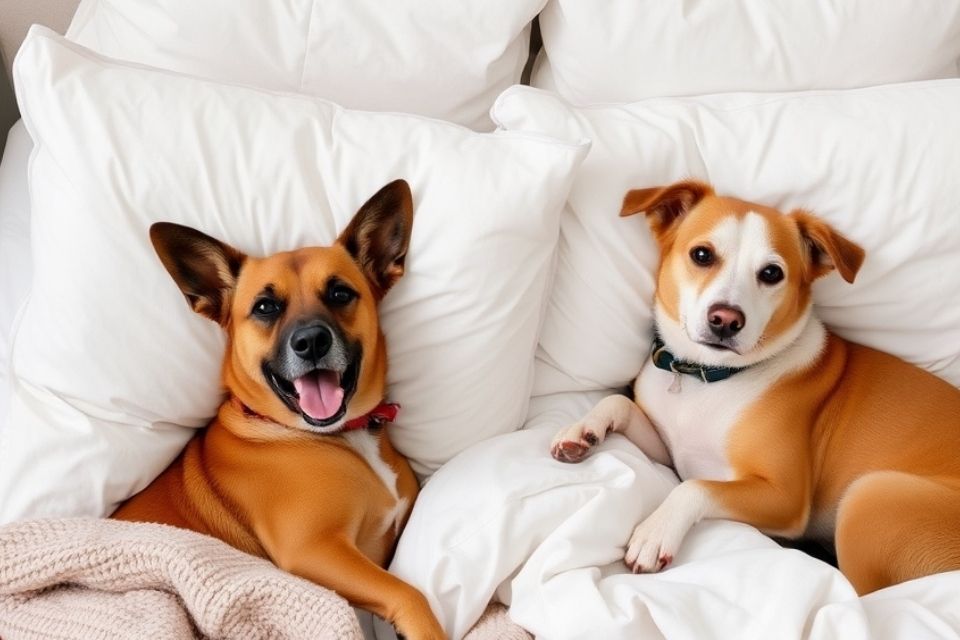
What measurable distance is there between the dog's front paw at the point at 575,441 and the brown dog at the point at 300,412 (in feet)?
1.15

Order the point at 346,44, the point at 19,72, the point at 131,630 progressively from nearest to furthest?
the point at 131,630 → the point at 19,72 → the point at 346,44

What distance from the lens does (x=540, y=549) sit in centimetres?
158

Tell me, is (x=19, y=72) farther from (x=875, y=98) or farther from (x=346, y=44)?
(x=875, y=98)

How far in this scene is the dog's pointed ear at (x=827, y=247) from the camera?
72.0 inches

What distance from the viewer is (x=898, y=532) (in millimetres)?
1705

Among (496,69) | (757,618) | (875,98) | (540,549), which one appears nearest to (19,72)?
(496,69)

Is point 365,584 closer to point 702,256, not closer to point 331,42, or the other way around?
point 702,256

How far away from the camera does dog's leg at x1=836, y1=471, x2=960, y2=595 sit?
Result: 5.49 feet

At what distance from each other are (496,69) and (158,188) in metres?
0.84

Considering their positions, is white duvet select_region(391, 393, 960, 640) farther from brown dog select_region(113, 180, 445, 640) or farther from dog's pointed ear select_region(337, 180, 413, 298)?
dog's pointed ear select_region(337, 180, 413, 298)

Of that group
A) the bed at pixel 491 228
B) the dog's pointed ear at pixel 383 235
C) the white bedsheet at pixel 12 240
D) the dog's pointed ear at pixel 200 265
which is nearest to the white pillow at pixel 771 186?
the bed at pixel 491 228

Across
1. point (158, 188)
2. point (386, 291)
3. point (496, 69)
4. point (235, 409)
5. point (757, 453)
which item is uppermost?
point (496, 69)

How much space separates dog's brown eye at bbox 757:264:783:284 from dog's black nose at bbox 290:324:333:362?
0.91 meters

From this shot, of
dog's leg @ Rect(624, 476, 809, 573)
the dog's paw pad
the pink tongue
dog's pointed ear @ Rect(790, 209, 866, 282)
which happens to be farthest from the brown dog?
dog's pointed ear @ Rect(790, 209, 866, 282)
